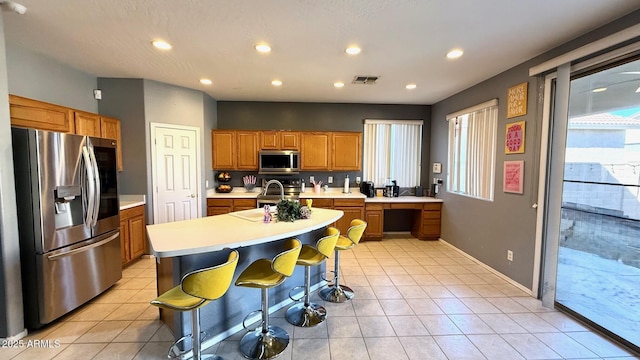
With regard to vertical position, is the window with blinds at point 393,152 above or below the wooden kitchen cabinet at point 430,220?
above

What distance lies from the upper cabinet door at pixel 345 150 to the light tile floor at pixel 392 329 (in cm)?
243

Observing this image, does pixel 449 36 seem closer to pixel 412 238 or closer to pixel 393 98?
pixel 393 98

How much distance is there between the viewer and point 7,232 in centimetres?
213

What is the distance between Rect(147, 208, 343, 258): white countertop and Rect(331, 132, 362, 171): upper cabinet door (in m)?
2.52

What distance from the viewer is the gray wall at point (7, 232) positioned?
2100 mm

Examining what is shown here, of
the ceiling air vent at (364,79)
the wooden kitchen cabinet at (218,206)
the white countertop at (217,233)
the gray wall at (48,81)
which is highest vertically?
the ceiling air vent at (364,79)

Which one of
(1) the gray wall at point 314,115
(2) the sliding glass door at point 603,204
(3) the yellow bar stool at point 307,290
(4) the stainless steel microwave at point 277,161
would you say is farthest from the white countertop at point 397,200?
(3) the yellow bar stool at point 307,290

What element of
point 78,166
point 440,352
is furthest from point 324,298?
point 78,166

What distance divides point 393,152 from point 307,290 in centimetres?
373

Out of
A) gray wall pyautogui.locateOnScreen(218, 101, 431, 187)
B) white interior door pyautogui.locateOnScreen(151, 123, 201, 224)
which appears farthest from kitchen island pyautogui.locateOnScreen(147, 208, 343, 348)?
gray wall pyautogui.locateOnScreen(218, 101, 431, 187)

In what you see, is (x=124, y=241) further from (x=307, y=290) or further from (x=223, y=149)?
(x=307, y=290)

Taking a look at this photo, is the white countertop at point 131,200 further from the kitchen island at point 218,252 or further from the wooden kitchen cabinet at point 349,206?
the wooden kitchen cabinet at point 349,206

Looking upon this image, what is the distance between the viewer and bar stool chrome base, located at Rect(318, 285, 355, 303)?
2867 mm

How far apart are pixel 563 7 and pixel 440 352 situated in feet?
9.22
